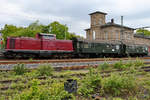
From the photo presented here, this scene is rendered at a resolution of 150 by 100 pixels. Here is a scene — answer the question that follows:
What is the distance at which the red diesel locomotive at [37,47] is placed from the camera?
1573 cm

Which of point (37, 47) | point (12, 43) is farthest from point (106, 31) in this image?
point (12, 43)

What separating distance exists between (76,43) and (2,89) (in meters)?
15.9

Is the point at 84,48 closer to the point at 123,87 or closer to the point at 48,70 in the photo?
the point at 48,70

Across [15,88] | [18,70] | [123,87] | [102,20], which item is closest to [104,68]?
[123,87]

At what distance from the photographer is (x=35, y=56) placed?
17281 mm

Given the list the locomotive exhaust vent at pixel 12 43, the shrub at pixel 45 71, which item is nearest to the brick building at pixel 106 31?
the locomotive exhaust vent at pixel 12 43

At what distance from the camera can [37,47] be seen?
17547mm

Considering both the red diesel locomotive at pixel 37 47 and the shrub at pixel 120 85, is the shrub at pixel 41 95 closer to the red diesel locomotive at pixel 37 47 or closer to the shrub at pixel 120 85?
the shrub at pixel 120 85

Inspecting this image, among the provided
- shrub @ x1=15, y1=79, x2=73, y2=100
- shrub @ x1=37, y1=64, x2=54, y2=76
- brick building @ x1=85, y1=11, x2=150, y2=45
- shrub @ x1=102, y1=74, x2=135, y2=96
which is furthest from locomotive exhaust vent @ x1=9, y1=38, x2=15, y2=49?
brick building @ x1=85, y1=11, x2=150, y2=45

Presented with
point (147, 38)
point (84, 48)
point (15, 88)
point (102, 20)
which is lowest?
point (15, 88)

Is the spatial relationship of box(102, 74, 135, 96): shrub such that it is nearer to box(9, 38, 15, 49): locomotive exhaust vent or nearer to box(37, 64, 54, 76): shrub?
box(37, 64, 54, 76): shrub

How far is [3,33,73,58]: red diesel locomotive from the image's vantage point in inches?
619

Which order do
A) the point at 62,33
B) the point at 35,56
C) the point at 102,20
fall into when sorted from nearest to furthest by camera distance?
1. the point at 35,56
2. the point at 102,20
3. the point at 62,33

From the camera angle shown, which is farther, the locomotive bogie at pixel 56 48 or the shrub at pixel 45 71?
the locomotive bogie at pixel 56 48
